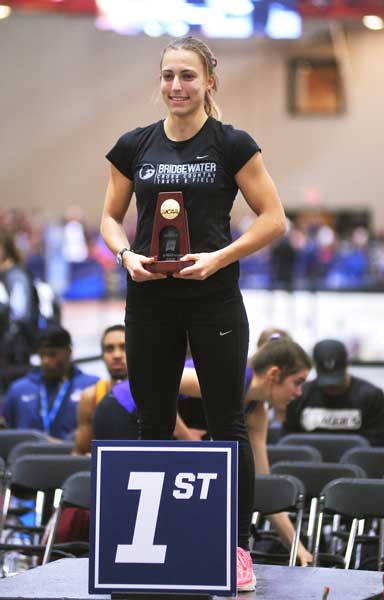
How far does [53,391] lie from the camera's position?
7750 mm

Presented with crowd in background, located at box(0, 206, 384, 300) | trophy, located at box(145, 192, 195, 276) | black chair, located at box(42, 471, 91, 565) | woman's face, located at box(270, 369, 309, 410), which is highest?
crowd in background, located at box(0, 206, 384, 300)

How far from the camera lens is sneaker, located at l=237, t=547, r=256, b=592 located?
388 centimetres

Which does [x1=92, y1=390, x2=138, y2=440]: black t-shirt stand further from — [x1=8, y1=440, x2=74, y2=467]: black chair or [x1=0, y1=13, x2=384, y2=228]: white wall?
[x1=0, y1=13, x2=384, y2=228]: white wall

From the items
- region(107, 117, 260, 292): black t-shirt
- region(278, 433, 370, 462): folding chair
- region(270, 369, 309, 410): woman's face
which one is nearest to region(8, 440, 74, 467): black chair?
region(278, 433, 370, 462): folding chair

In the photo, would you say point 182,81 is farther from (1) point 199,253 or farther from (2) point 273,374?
(2) point 273,374

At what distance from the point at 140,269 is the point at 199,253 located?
19 cm

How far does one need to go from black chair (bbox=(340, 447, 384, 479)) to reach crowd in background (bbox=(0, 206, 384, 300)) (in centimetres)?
1511

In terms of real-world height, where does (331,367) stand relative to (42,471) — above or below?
above

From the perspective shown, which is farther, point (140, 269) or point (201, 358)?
point (201, 358)

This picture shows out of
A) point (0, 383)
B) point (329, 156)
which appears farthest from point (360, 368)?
point (329, 156)

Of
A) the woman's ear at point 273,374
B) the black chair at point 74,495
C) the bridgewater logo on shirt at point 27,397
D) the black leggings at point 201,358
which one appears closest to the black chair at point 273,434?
the bridgewater logo on shirt at point 27,397

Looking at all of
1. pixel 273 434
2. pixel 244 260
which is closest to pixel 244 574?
pixel 273 434

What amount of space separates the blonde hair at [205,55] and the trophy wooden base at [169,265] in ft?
1.77

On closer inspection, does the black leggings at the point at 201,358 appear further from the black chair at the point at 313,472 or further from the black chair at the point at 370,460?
the black chair at the point at 370,460
